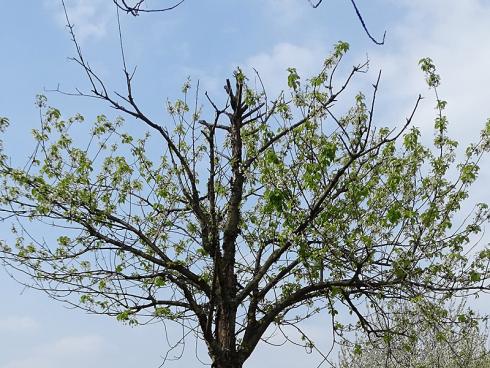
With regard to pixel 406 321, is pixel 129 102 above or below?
above

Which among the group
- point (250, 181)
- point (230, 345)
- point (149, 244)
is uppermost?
point (250, 181)

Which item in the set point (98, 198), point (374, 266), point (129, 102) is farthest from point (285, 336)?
point (129, 102)

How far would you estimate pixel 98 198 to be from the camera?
12312 mm

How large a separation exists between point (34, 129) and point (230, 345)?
555 cm

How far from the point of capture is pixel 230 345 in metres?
11.2

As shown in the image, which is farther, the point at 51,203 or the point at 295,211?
the point at 51,203

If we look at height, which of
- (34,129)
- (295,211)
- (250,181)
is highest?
(34,129)

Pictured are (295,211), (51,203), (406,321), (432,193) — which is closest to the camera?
(295,211)

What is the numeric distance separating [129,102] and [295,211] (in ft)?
12.5

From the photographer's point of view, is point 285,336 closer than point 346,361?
Yes

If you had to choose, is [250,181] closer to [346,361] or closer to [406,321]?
[406,321]

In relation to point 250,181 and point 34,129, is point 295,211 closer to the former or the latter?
point 250,181

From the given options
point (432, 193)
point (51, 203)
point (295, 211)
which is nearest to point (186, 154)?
point (51, 203)

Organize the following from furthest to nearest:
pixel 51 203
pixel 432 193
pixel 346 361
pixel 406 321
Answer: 1. pixel 346 361
2. pixel 406 321
3. pixel 51 203
4. pixel 432 193
